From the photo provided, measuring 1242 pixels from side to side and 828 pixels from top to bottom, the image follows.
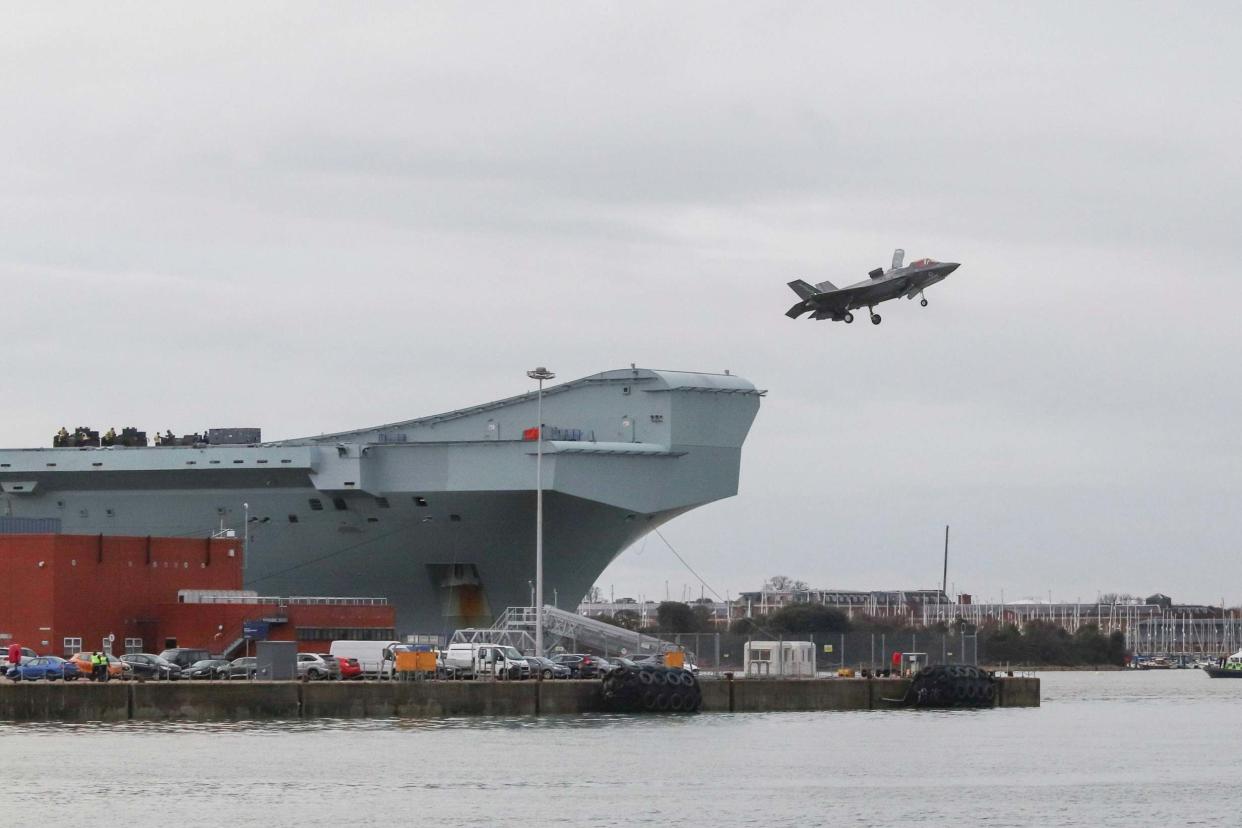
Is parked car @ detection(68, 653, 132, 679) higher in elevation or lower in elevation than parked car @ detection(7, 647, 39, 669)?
lower

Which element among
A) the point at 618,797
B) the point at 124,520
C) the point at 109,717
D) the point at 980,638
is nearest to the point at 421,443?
the point at 124,520

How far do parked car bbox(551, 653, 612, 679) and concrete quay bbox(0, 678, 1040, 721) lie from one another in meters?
3.55

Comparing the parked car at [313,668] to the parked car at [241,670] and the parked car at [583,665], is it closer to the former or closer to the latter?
the parked car at [241,670]

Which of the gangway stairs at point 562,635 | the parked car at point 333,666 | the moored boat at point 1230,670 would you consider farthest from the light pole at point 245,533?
the moored boat at point 1230,670

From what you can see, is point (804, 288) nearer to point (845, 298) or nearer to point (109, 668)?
point (845, 298)

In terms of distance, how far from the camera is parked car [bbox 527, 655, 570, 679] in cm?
6812

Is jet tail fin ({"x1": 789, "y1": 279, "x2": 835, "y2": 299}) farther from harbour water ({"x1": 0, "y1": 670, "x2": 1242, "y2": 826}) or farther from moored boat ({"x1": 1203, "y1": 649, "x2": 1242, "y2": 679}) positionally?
moored boat ({"x1": 1203, "y1": 649, "x2": 1242, "y2": 679})

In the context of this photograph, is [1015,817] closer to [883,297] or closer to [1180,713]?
[883,297]

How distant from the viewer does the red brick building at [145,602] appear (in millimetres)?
75312

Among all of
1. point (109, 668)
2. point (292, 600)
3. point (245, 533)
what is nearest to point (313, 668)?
point (109, 668)

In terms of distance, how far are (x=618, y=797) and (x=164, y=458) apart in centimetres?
4683

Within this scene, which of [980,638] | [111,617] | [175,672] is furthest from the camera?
[980,638]

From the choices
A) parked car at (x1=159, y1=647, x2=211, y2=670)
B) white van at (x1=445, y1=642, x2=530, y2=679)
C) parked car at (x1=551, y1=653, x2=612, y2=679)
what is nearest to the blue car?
parked car at (x1=159, y1=647, x2=211, y2=670)

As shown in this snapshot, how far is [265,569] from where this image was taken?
90.3 meters
